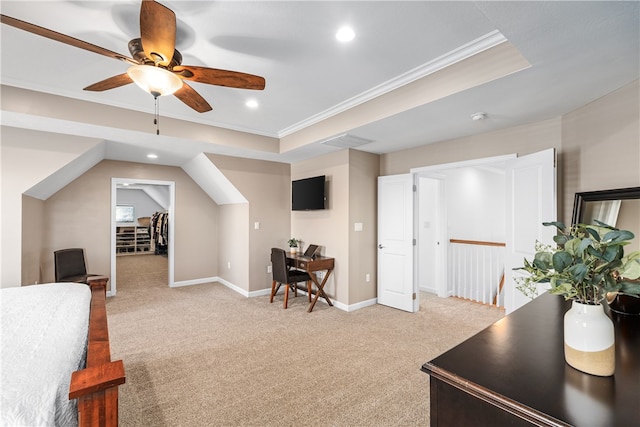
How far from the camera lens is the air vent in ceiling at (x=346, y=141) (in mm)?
3609

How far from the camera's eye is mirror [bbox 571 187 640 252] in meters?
2.05

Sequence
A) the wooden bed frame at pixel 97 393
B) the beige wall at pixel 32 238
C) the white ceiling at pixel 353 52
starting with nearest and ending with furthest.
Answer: the wooden bed frame at pixel 97 393
the white ceiling at pixel 353 52
the beige wall at pixel 32 238

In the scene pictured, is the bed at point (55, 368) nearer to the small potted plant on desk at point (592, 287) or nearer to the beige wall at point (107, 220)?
the small potted plant on desk at point (592, 287)

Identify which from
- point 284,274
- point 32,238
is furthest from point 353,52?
point 32,238

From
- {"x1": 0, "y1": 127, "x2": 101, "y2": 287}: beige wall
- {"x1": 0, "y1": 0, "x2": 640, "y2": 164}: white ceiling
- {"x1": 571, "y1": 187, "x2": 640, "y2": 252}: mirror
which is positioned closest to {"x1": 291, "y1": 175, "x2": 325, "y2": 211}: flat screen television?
{"x1": 0, "y1": 0, "x2": 640, "y2": 164}: white ceiling

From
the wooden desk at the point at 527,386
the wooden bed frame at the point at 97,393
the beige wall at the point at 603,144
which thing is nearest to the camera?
the wooden desk at the point at 527,386

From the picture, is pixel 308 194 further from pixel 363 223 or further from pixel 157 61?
pixel 157 61

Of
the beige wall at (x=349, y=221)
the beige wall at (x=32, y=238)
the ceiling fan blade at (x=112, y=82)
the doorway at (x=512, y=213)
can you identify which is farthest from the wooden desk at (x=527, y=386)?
the beige wall at (x=32, y=238)

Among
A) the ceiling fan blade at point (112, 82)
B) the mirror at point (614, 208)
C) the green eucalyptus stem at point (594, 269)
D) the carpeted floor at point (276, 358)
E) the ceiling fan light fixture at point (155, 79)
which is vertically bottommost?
the carpeted floor at point (276, 358)

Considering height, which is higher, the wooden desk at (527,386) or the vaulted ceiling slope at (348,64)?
the vaulted ceiling slope at (348,64)

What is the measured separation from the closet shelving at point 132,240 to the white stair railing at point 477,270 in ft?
32.5

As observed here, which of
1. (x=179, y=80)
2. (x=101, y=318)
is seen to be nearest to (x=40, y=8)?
(x=179, y=80)

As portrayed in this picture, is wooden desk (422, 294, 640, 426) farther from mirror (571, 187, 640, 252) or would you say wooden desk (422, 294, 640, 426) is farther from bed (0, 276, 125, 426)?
mirror (571, 187, 640, 252)

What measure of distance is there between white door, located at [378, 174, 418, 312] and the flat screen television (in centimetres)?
91
